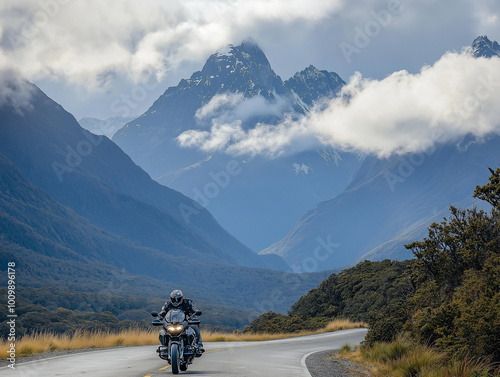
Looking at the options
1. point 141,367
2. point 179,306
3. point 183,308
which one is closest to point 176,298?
point 179,306

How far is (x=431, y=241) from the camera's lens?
71.5 feet

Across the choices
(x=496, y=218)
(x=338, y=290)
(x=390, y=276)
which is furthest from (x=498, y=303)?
(x=338, y=290)

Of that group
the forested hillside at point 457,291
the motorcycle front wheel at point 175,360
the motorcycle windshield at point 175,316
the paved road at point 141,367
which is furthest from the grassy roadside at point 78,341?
the forested hillside at point 457,291

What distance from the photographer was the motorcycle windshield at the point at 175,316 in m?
13.1

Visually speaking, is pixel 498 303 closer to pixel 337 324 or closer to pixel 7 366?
pixel 7 366

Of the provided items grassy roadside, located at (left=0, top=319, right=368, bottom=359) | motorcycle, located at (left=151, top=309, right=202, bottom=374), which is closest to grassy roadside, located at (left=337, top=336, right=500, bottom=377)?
motorcycle, located at (left=151, top=309, right=202, bottom=374)

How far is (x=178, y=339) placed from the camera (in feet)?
43.2

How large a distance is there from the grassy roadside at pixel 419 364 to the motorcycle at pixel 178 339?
4727mm

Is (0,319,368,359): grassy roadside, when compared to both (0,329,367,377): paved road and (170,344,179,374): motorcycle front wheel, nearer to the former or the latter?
(0,329,367,377): paved road

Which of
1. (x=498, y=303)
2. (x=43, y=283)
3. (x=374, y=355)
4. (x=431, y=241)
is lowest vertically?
(x=374, y=355)

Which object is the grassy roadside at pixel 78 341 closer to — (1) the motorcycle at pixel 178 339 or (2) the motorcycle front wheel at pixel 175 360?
(1) the motorcycle at pixel 178 339

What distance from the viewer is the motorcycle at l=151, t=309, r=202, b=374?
12.9 metres

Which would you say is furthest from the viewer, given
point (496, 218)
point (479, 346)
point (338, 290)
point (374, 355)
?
point (338, 290)

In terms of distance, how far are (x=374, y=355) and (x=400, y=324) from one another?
353cm
